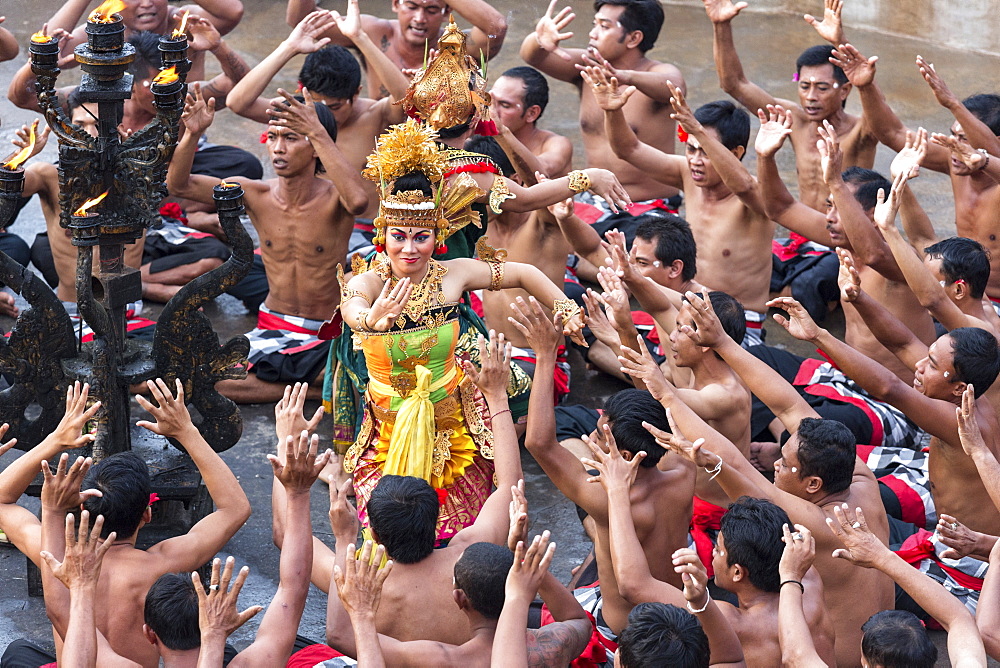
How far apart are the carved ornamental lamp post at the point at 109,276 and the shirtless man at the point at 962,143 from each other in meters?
3.33

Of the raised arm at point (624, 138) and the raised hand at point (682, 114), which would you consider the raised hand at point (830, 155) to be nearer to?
the raised hand at point (682, 114)

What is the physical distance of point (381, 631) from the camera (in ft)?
13.2

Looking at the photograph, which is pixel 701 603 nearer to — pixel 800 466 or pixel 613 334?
pixel 800 466

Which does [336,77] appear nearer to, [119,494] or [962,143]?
[962,143]

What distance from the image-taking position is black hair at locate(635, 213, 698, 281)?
19.1ft

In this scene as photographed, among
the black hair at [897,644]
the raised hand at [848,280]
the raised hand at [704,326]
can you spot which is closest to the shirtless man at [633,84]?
the raised hand at [848,280]

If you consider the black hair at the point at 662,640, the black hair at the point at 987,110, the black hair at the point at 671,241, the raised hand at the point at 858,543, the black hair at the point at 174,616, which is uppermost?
the raised hand at the point at 858,543

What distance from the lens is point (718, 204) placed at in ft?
22.1

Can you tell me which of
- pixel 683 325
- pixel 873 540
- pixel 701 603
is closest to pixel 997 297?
pixel 683 325

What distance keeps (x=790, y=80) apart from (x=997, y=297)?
4.55 metres

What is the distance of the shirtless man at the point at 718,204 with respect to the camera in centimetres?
657

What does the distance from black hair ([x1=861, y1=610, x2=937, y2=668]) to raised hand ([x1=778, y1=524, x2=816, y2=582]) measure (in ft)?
0.86

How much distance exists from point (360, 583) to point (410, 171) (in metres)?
1.94

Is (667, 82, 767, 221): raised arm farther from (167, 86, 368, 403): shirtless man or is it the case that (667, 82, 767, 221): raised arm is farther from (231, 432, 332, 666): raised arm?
(231, 432, 332, 666): raised arm
